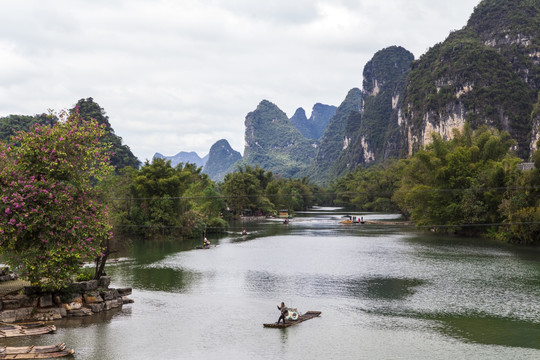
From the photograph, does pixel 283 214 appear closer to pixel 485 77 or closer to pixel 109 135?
pixel 109 135

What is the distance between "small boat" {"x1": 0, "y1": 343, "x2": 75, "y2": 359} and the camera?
16922 mm

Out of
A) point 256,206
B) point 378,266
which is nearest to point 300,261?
point 378,266

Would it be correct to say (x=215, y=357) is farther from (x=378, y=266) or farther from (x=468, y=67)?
(x=468, y=67)

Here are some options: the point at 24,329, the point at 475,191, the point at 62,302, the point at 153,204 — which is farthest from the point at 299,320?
the point at 475,191

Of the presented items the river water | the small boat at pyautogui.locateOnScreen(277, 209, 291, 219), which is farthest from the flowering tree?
the small boat at pyautogui.locateOnScreen(277, 209, 291, 219)

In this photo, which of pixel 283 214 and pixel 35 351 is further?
pixel 283 214

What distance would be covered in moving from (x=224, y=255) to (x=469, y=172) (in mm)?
33179

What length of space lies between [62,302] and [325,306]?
41.8 feet

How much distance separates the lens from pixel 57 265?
21.5m

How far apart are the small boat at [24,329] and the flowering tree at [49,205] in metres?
2.00

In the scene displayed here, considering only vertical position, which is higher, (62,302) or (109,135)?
(109,135)

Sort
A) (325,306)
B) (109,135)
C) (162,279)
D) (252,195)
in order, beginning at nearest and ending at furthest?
1. (325,306)
2. (162,279)
3. (252,195)
4. (109,135)

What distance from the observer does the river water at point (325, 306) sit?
18797 mm

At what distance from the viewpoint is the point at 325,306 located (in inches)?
994
